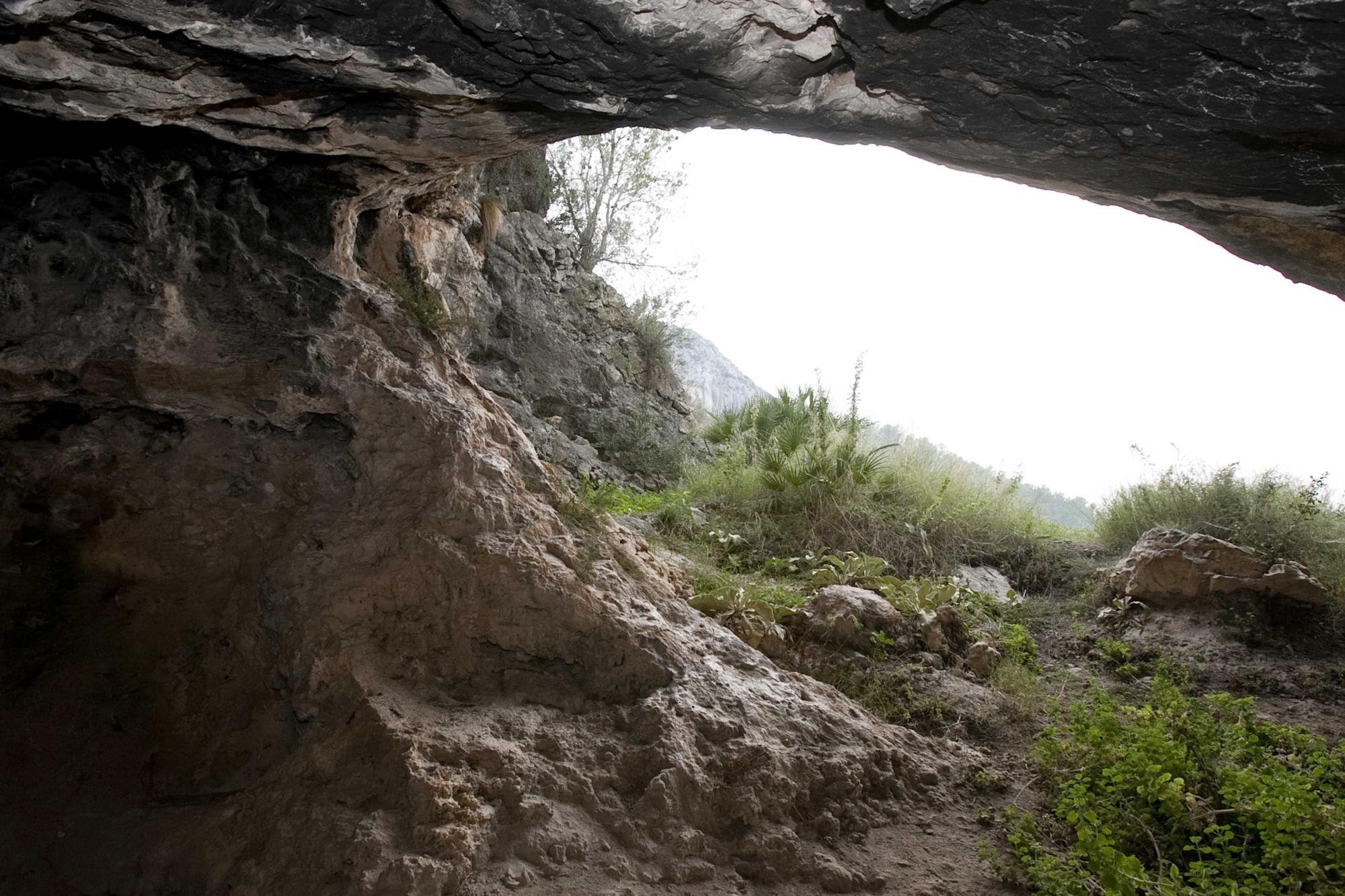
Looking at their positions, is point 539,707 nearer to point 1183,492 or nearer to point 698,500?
point 698,500

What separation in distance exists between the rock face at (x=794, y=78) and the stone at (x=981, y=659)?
2962mm

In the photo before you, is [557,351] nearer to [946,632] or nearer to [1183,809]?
[946,632]

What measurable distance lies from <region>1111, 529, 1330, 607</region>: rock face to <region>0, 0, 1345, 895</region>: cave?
3154 mm

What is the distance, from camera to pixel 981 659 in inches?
197

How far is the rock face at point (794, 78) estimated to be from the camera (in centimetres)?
215

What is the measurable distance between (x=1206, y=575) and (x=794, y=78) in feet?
17.6

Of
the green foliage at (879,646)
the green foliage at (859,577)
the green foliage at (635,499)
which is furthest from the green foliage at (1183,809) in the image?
the green foliage at (635,499)

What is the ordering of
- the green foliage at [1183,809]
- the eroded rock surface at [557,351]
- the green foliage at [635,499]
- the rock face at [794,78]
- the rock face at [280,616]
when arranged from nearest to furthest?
1. the rock face at [794,78]
2. the green foliage at [1183,809]
3. the rock face at [280,616]
4. the green foliage at [635,499]
5. the eroded rock surface at [557,351]

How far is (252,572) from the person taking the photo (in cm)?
313

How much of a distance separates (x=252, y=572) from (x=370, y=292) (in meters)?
1.39

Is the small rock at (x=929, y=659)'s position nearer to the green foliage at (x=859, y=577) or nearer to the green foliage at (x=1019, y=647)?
the green foliage at (x=1019, y=647)

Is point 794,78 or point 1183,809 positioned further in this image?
point 1183,809

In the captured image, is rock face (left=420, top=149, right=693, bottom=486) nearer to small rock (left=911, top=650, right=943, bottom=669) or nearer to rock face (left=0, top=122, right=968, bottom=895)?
rock face (left=0, top=122, right=968, bottom=895)

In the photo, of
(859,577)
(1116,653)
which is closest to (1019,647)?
(1116,653)
